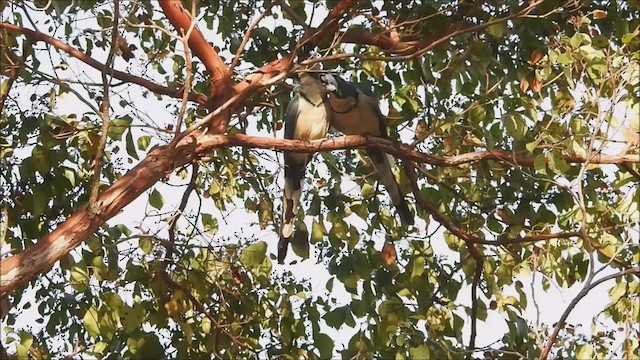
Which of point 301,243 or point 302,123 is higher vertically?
point 302,123

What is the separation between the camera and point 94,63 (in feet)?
9.68

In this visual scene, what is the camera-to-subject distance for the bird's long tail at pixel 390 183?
370 cm

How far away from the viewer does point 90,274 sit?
9.36 feet

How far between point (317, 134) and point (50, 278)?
4.13 feet

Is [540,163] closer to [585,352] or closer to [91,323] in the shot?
[585,352]

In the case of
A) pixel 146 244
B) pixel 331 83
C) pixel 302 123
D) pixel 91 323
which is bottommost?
pixel 91 323

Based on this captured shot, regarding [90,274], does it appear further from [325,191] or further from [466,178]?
[466,178]

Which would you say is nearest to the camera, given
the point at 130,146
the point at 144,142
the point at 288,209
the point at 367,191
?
the point at 130,146

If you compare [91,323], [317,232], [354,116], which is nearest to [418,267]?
[317,232]

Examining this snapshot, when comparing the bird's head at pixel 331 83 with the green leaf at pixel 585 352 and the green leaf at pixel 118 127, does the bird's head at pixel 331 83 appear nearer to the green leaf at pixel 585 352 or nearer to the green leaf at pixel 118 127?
the green leaf at pixel 118 127

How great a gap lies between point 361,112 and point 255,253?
1.15 meters

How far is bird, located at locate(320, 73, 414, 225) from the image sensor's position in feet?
12.3

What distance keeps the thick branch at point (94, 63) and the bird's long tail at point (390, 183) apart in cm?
82

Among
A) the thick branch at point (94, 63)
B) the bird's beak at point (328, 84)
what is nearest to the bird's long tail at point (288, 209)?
the bird's beak at point (328, 84)
